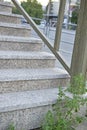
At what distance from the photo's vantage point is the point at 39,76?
249 cm

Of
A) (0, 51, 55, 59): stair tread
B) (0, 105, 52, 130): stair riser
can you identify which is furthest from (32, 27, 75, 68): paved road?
(0, 105, 52, 130): stair riser

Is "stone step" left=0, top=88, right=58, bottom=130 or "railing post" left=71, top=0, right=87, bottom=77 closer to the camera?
"stone step" left=0, top=88, right=58, bottom=130

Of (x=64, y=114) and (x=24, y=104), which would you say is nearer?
(x=24, y=104)

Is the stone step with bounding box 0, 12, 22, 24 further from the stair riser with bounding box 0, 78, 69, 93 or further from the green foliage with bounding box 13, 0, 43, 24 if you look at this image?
the stair riser with bounding box 0, 78, 69, 93

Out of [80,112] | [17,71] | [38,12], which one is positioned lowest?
[80,112]

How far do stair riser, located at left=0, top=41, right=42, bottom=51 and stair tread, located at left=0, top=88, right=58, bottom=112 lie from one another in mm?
709

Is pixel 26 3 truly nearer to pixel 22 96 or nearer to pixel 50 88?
pixel 50 88

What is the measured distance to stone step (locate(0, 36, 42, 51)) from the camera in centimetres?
282

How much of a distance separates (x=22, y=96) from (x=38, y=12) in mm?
2016

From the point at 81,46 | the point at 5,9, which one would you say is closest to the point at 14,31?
the point at 5,9

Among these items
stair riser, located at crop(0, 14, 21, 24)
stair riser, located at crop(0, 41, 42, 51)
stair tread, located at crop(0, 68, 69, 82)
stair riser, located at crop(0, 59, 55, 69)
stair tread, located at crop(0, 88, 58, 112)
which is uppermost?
stair riser, located at crop(0, 14, 21, 24)

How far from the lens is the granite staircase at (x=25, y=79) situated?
6.77ft

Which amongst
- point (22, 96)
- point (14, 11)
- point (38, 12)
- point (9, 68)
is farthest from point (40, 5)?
point (22, 96)

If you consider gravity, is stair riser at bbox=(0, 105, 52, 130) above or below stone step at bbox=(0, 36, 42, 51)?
below
